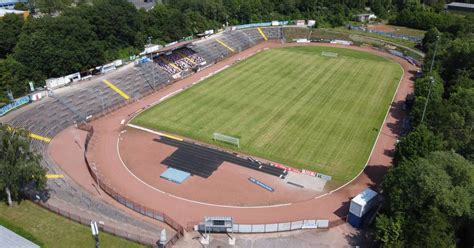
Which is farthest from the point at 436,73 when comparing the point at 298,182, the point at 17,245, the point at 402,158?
the point at 17,245

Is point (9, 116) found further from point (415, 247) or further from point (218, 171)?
point (415, 247)

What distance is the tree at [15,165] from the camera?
127ft

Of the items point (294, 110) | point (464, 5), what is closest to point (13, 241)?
point (294, 110)

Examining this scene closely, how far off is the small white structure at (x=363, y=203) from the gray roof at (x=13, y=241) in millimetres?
31362

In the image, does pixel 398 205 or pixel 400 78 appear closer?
pixel 398 205

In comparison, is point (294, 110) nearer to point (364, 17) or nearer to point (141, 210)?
point (141, 210)

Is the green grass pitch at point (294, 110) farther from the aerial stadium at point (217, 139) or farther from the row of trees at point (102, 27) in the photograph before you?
the row of trees at point (102, 27)

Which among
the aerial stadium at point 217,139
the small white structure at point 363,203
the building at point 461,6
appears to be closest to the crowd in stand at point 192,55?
the aerial stadium at point 217,139

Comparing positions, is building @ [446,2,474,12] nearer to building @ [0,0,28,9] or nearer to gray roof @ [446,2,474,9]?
gray roof @ [446,2,474,9]

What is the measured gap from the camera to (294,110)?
68312mm

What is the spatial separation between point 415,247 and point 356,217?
8.48m

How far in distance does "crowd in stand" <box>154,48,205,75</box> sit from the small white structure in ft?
185

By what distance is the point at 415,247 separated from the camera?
32094mm

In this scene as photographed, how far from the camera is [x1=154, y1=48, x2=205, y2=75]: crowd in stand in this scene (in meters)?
87.1
